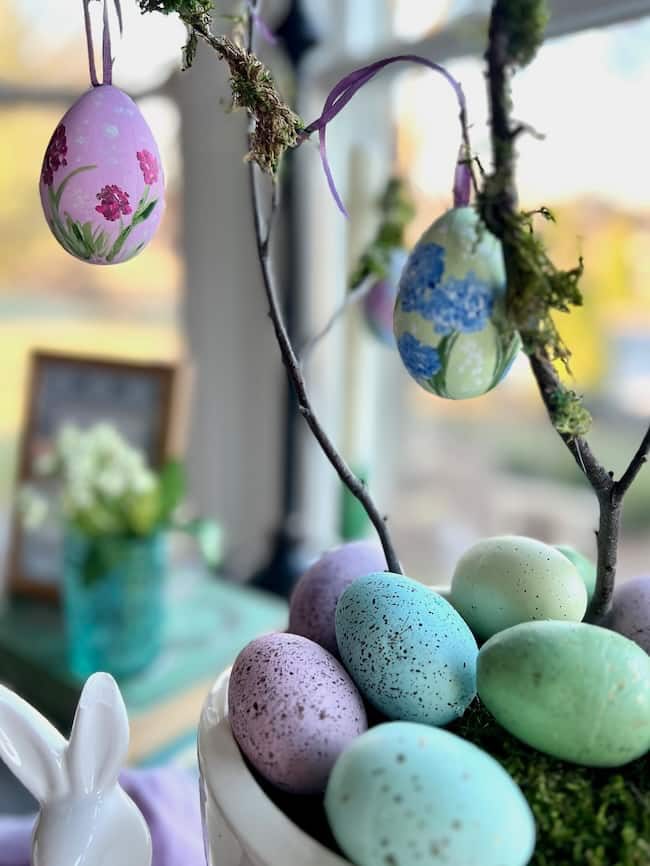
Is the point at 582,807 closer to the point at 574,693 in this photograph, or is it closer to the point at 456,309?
the point at 574,693

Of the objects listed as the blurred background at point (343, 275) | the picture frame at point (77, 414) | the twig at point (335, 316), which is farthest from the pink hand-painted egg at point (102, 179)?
the picture frame at point (77, 414)

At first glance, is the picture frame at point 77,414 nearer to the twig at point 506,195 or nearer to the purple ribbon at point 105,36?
the purple ribbon at point 105,36

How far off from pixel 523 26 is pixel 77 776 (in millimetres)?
370

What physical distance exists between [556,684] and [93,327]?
1.36 m

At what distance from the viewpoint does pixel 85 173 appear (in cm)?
39

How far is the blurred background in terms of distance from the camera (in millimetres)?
953

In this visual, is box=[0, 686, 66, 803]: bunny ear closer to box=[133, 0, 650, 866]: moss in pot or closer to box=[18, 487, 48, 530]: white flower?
box=[133, 0, 650, 866]: moss in pot

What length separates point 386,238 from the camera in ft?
2.23

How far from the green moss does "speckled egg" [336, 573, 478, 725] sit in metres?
0.03

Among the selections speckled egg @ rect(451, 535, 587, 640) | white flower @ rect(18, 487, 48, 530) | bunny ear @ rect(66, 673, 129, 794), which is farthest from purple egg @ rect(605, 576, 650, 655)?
white flower @ rect(18, 487, 48, 530)

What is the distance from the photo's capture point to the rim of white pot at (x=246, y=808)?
308 millimetres

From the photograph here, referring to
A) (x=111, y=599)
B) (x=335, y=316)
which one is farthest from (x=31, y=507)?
(x=335, y=316)

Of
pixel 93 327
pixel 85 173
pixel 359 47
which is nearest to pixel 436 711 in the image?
pixel 85 173

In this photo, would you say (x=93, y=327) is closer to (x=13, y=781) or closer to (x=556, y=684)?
(x=13, y=781)
